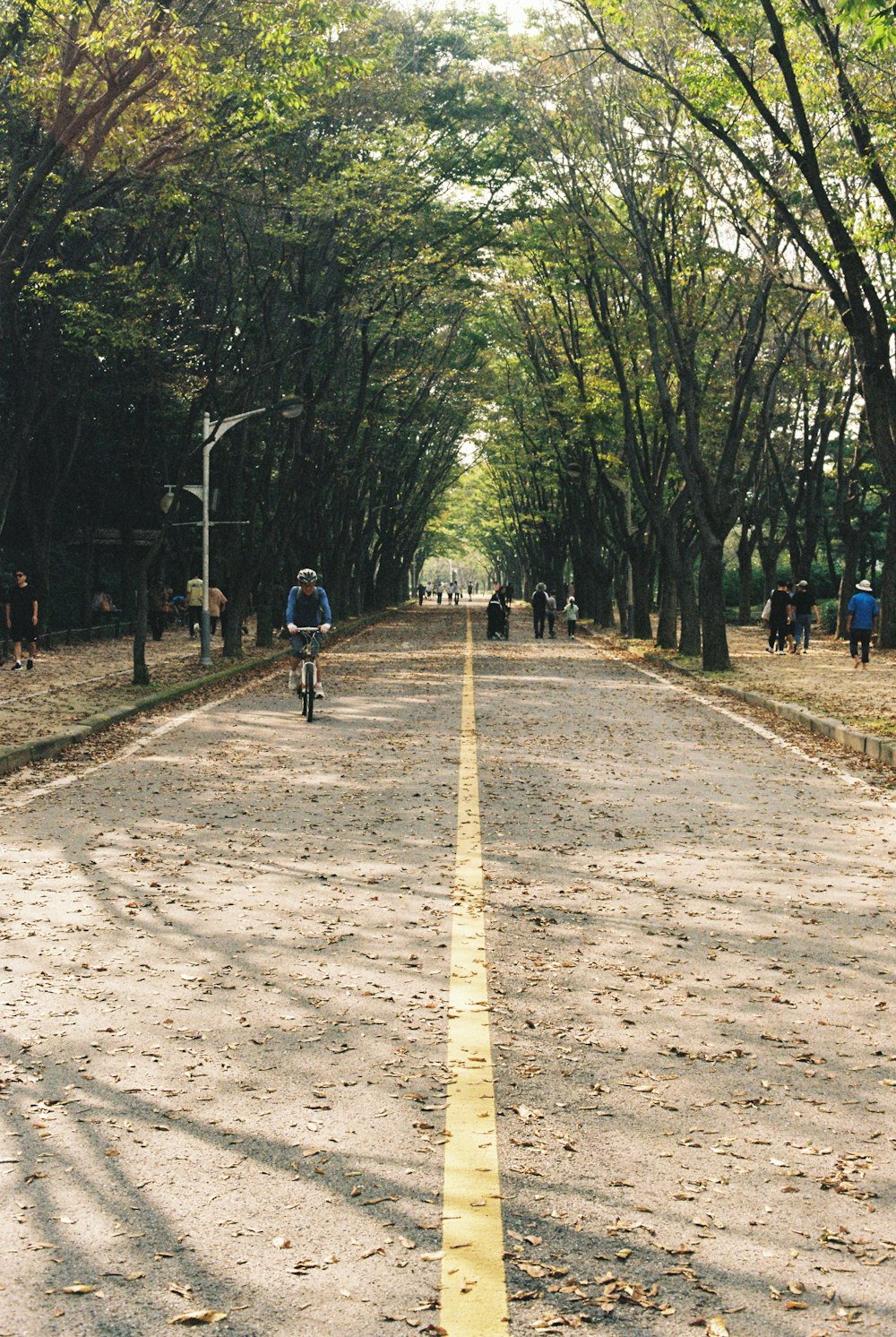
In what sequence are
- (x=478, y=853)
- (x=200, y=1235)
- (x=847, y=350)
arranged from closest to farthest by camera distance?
(x=200, y=1235), (x=478, y=853), (x=847, y=350)

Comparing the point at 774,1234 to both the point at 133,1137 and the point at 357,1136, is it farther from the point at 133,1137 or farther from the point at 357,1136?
the point at 133,1137

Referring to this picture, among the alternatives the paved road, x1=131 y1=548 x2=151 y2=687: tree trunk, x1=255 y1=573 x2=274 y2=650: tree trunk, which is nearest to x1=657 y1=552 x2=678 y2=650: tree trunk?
x1=255 y1=573 x2=274 y2=650: tree trunk

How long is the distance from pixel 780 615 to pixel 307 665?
19.1 metres

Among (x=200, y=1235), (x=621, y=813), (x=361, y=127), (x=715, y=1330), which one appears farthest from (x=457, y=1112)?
(x=361, y=127)

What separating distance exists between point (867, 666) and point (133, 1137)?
87.1ft

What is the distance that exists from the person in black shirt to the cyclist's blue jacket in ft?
60.1

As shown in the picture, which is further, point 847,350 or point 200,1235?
point 847,350

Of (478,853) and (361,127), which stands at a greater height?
→ (361,127)

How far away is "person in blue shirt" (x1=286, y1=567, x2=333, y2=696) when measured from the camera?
60.5 feet

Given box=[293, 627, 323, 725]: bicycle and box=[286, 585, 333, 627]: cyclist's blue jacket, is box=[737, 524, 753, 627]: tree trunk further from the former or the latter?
box=[293, 627, 323, 725]: bicycle

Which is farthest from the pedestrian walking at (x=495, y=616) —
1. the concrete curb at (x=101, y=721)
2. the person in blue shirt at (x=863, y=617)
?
the person in blue shirt at (x=863, y=617)

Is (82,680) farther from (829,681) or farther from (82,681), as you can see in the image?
(829,681)

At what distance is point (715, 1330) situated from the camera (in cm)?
328

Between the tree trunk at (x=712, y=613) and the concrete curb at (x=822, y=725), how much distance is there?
188 centimetres
